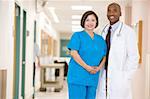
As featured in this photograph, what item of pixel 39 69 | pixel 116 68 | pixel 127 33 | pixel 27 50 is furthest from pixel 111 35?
pixel 39 69

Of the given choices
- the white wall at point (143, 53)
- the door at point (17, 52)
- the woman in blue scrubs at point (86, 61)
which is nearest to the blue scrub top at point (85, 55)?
the woman in blue scrubs at point (86, 61)

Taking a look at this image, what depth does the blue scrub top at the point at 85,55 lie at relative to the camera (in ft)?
8.10

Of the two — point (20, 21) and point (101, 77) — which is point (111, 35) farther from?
point (20, 21)

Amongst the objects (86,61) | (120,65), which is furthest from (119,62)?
(86,61)

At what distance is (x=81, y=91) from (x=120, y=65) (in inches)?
15.2

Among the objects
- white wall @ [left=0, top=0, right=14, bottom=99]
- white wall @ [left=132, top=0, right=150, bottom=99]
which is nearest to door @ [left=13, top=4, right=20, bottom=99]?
white wall @ [left=0, top=0, right=14, bottom=99]

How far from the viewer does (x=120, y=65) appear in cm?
251

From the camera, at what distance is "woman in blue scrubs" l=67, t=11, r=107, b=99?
8.09 ft

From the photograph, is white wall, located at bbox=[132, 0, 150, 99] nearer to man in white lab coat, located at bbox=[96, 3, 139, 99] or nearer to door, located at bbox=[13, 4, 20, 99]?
door, located at bbox=[13, 4, 20, 99]

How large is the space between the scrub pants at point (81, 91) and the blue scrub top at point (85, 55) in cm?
4

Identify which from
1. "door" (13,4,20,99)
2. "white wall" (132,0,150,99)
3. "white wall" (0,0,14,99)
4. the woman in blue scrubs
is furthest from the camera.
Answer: "white wall" (132,0,150,99)

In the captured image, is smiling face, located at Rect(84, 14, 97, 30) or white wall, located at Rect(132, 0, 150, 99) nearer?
smiling face, located at Rect(84, 14, 97, 30)

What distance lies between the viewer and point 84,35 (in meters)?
2.52

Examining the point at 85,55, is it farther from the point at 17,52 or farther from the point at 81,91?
the point at 17,52
